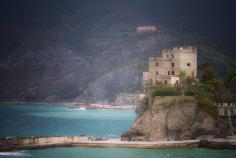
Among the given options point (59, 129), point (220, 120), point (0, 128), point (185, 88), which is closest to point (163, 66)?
point (185, 88)

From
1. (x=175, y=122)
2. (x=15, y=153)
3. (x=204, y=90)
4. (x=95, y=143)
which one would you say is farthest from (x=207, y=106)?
(x=15, y=153)

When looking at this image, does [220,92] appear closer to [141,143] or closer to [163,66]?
[163,66]

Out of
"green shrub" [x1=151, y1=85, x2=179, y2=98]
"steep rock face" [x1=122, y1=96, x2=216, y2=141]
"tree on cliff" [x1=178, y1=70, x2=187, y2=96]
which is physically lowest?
"steep rock face" [x1=122, y1=96, x2=216, y2=141]

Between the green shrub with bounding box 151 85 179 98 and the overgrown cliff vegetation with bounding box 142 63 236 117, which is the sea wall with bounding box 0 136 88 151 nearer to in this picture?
the green shrub with bounding box 151 85 179 98

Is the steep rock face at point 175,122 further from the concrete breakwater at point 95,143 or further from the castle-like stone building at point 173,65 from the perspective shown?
the castle-like stone building at point 173,65

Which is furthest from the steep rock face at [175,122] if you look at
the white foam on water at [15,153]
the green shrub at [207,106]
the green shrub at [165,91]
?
the white foam on water at [15,153]

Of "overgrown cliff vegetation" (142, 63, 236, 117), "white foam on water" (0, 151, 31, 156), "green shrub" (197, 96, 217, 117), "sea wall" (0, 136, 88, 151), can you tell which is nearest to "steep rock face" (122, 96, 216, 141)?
"green shrub" (197, 96, 217, 117)
